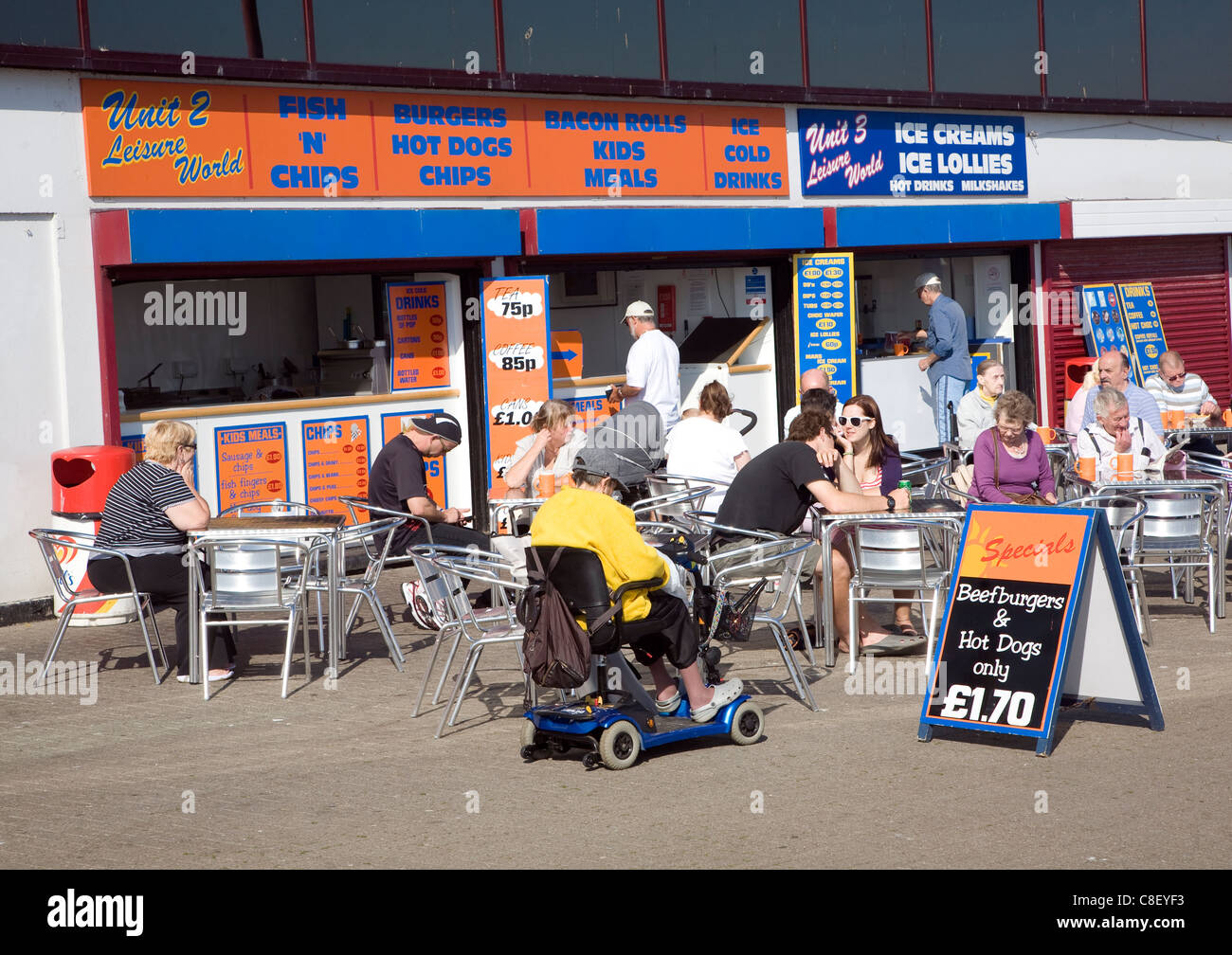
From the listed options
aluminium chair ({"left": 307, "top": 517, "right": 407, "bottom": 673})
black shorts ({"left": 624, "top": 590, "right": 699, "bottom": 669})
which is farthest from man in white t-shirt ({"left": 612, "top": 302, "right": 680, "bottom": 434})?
black shorts ({"left": 624, "top": 590, "right": 699, "bottom": 669})

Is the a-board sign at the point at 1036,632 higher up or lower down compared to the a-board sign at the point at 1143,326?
lower down

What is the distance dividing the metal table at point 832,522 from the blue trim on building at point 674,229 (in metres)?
4.56

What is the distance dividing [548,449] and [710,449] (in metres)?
1.09

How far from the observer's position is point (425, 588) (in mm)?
6785

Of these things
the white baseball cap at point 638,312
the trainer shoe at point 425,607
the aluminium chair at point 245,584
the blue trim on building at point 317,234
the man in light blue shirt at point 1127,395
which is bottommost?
the trainer shoe at point 425,607

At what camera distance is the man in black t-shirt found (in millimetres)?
7691

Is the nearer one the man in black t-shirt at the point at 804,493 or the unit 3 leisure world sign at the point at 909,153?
the man in black t-shirt at the point at 804,493

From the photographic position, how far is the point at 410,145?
37.5ft

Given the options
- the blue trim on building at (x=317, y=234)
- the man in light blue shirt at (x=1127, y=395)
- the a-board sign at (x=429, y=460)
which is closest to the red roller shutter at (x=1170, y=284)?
the man in light blue shirt at (x=1127, y=395)

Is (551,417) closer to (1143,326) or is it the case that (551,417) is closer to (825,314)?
(825,314)

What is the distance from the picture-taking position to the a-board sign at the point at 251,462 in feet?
35.4

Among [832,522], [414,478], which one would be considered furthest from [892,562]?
[414,478]

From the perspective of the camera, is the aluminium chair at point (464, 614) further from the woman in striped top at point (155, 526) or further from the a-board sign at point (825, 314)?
the a-board sign at point (825, 314)

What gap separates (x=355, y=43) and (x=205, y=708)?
6047mm
